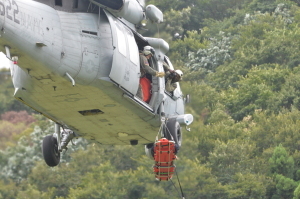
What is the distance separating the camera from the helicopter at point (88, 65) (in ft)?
73.7

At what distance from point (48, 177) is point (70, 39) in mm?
33644

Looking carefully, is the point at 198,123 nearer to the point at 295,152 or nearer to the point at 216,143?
the point at 216,143

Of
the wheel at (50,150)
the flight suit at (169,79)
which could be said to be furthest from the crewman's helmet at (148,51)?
the wheel at (50,150)

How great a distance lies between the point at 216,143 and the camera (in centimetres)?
4897

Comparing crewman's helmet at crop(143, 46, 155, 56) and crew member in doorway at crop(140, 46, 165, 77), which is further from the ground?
crewman's helmet at crop(143, 46, 155, 56)

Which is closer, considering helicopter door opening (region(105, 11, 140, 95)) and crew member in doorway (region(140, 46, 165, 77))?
helicopter door opening (region(105, 11, 140, 95))

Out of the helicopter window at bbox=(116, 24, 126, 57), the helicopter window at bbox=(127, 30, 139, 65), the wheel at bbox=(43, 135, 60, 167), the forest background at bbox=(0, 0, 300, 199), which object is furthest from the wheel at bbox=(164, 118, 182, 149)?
the forest background at bbox=(0, 0, 300, 199)

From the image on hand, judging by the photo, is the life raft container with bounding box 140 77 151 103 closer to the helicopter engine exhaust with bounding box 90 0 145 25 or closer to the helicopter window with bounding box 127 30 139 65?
the helicopter window with bounding box 127 30 139 65

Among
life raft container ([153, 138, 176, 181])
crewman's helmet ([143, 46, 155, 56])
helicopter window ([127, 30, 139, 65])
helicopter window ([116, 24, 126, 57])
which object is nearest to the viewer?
helicopter window ([116, 24, 126, 57])

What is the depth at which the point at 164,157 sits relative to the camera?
25.3 m

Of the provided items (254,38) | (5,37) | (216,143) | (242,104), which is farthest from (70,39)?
(254,38)

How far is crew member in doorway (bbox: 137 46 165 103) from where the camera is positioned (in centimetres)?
2589

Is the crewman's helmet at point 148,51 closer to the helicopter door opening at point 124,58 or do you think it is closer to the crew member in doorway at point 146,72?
the crew member in doorway at point 146,72

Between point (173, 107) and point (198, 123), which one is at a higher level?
point (173, 107)
